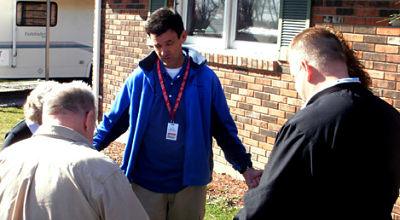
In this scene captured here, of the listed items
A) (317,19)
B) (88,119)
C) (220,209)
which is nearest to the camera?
(88,119)

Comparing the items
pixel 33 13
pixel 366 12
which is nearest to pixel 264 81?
pixel 366 12

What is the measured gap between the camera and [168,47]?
370 cm

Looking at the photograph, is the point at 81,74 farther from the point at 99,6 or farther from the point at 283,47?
the point at 283,47

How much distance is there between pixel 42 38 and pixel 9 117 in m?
4.30

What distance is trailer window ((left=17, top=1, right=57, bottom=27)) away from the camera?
14594 mm

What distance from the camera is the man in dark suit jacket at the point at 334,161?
7.17 feet

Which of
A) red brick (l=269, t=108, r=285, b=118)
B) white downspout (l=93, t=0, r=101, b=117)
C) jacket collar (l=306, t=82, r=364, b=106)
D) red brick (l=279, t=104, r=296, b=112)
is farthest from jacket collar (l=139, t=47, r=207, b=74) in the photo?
white downspout (l=93, t=0, r=101, b=117)

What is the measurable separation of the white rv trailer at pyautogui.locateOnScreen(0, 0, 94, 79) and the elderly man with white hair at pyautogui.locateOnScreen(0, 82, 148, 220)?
12.9 m

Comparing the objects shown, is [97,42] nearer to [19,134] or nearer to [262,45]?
[262,45]

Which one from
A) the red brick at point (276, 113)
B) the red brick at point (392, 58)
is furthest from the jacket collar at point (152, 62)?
the red brick at point (276, 113)

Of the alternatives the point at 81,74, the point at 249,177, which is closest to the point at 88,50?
the point at 81,74

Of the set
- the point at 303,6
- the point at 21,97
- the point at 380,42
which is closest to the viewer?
the point at 380,42

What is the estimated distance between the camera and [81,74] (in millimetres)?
16062

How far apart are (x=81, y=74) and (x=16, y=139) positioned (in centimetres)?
1271
